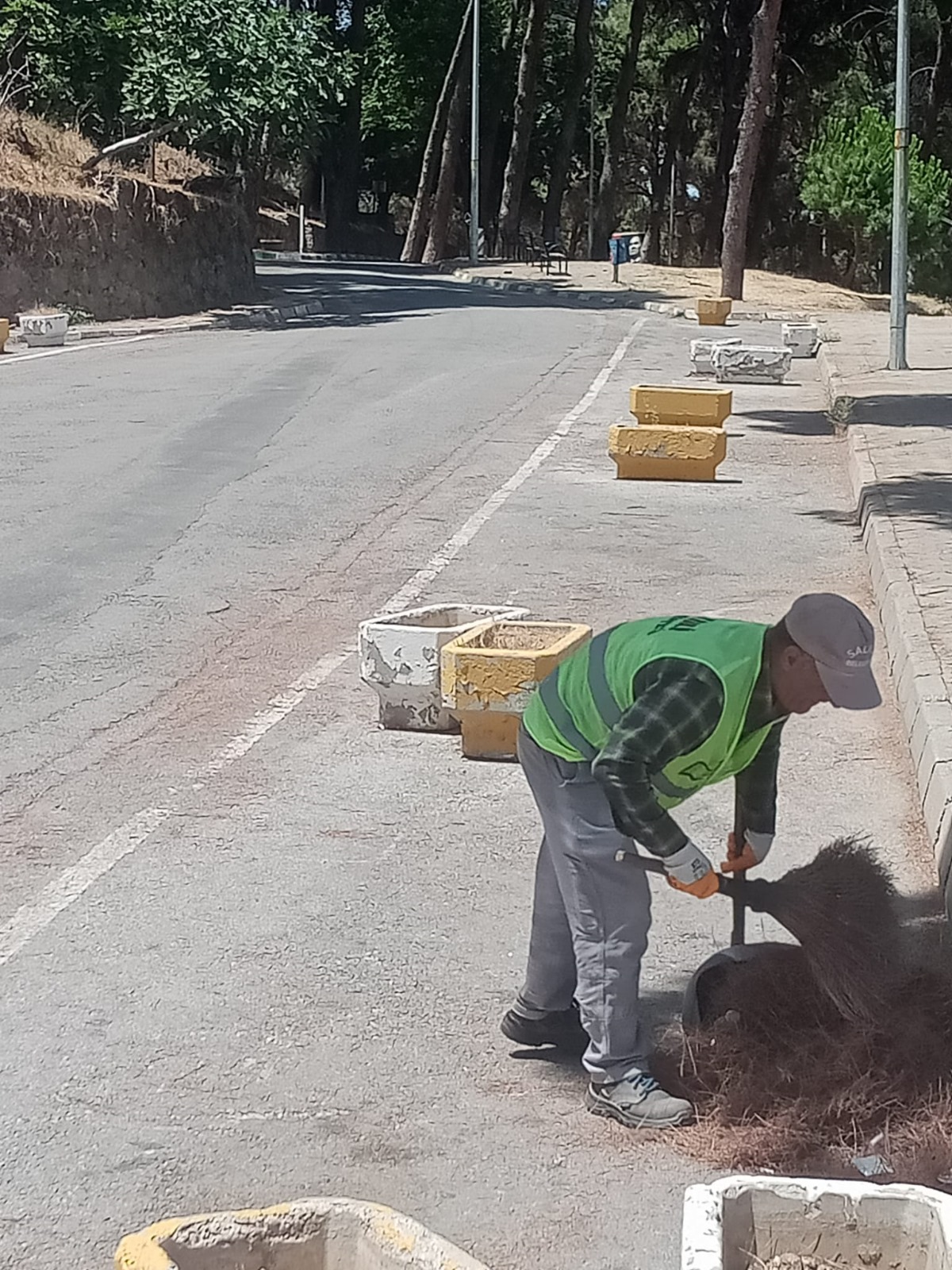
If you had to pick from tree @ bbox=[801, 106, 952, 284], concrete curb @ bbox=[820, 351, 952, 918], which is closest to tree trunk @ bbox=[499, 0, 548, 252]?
tree @ bbox=[801, 106, 952, 284]

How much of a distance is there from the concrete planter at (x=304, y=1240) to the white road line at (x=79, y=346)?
2025 centimetres

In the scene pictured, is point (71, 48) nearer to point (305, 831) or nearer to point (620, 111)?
point (620, 111)

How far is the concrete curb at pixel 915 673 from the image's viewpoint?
20.4 feet

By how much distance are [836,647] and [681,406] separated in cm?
1190

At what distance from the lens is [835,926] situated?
439cm

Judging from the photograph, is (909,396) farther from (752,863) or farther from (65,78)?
(65,78)

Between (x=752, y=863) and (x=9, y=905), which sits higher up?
(x=752, y=863)

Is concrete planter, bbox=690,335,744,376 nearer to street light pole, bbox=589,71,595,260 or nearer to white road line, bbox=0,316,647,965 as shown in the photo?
white road line, bbox=0,316,647,965

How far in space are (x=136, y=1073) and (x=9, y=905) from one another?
1234 millimetres

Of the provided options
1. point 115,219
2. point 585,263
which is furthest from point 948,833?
point 585,263

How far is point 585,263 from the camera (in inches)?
2031

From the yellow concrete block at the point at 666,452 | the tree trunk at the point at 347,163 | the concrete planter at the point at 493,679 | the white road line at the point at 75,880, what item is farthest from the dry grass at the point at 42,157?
the tree trunk at the point at 347,163

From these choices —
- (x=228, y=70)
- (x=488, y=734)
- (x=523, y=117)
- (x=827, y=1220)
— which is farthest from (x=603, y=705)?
(x=523, y=117)

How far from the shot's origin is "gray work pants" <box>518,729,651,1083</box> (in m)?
4.28
